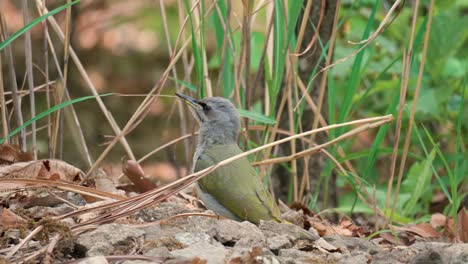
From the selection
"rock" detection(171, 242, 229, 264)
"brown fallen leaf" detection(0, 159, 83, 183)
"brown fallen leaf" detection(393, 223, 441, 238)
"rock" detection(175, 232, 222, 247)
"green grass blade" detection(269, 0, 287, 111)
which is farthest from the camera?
"brown fallen leaf" detection(393, 223, 441, 238)

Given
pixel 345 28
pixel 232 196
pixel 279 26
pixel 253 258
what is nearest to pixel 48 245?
pixel 253 258

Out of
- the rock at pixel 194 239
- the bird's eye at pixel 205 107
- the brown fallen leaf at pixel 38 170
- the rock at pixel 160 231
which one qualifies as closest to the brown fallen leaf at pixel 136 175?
the brown fallen leaf at pixel 38 170

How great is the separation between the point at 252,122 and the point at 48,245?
2.79 m

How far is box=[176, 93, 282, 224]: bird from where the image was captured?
443 centimetres

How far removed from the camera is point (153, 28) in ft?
Result: 35.0

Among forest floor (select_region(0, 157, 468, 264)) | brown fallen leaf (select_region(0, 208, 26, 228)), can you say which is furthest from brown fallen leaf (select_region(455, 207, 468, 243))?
brown fallen leaf (select_region(0, 208, 26, 228))

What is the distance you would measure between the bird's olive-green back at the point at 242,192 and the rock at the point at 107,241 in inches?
46.5

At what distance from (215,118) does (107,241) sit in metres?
1.79

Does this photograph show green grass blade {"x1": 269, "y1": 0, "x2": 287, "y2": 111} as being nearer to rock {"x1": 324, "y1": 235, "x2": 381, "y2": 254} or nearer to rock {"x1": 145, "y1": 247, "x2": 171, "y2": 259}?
rock {"x1": 324, "y1": 235, "x2": 381, "y2": 254}

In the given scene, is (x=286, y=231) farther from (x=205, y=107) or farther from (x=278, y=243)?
(x=205, y=107)

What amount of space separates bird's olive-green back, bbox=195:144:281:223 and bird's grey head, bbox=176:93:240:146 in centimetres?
33

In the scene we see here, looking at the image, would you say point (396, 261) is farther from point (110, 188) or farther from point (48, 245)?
point (110, 188)

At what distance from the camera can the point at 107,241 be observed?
10.4 feet

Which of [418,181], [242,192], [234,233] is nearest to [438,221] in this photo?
[418,181]
